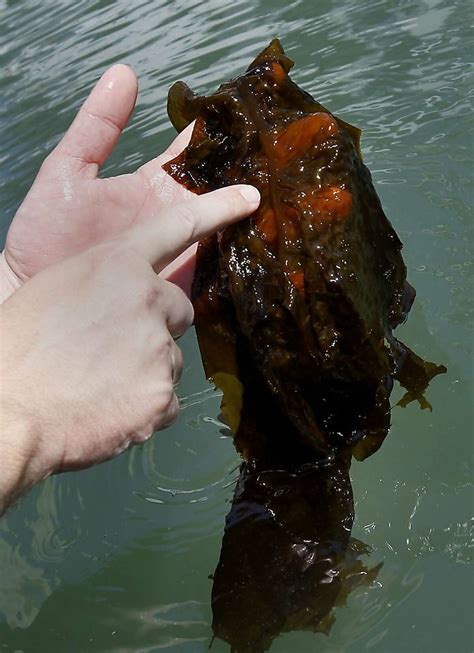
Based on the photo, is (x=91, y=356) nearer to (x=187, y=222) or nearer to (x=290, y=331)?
(x=187, y=222)

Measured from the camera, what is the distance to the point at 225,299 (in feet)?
5.60

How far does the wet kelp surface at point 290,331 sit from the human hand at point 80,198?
0.62ft

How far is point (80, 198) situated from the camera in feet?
6.24

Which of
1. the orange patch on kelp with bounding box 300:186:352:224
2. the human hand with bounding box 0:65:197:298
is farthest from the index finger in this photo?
the human hand with bounding box 0:65:197:298

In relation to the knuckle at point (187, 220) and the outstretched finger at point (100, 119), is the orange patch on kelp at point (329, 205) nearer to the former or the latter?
the knuckle at point (187, 220)

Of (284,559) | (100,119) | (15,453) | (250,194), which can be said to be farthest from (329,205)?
(284,559)

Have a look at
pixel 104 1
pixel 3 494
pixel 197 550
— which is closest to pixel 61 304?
pixel 3 494

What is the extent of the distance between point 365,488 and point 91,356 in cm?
120

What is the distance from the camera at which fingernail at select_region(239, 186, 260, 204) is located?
1.61 m

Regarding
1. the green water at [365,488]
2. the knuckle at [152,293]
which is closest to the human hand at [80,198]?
the knuckle at [152,293]

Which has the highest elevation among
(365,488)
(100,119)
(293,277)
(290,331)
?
(100,119)

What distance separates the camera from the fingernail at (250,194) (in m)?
1.61

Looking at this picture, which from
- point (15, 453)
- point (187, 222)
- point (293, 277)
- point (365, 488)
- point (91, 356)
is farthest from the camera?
point (365, 488)

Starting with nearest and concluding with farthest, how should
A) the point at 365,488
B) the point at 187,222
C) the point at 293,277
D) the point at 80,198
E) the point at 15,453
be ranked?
the point at 15,453 → the point at 187,222 → the point at 293,277 → the point at 80,198 → the point at 365,488
